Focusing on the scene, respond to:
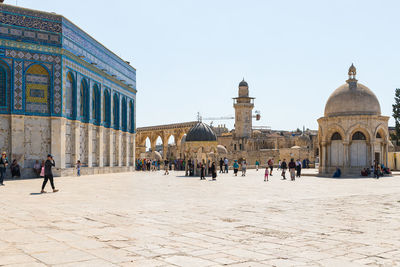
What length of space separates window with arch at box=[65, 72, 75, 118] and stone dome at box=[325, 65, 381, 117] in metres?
16.7

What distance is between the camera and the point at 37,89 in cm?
2348

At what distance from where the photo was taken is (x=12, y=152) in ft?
75.0

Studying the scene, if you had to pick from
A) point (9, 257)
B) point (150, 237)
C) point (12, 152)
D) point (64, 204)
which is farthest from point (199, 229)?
point (12, 152)

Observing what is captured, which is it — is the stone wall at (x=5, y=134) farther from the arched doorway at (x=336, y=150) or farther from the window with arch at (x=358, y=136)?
the window with arch at (x=358, y=136)

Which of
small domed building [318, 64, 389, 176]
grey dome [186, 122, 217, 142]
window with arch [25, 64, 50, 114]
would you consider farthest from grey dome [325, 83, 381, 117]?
window with arch [25, 64, 50, 114]

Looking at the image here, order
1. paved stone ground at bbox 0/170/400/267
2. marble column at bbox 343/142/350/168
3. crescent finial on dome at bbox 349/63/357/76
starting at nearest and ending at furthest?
paved stone ground at bbox 0/170/400/267
marble column at bbox 343/142/350/168
crescent finial on dome at bbox 349/63/357/76

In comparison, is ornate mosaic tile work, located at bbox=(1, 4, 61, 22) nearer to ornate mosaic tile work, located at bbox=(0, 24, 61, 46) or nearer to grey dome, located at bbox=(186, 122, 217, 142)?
ornate mosaic tile work, located at bbox=(0, 24, 61, 46)

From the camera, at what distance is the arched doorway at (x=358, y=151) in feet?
92.2

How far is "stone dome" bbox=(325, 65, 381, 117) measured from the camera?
28.4 m

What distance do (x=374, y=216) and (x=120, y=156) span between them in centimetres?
Answer: 2831

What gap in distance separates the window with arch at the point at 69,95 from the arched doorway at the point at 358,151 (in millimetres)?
17550

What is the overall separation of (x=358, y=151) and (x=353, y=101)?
3.25 meters

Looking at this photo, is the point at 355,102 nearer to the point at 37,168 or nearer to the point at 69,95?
the point at 69,95

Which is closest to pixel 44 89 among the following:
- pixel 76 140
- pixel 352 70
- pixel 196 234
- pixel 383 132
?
pixel 76 140
